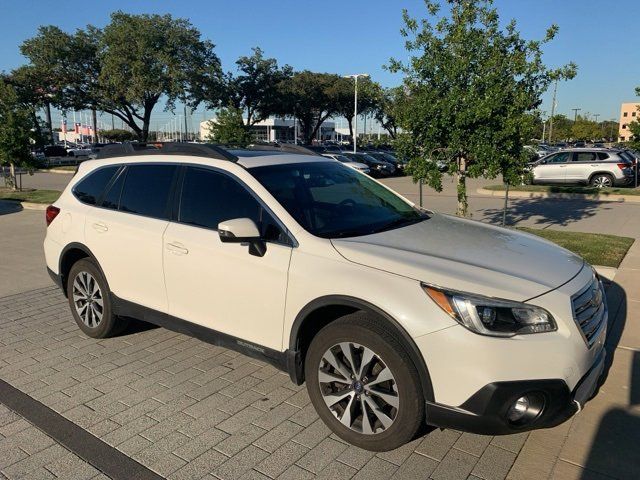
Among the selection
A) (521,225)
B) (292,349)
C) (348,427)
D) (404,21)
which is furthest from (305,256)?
(521,225)

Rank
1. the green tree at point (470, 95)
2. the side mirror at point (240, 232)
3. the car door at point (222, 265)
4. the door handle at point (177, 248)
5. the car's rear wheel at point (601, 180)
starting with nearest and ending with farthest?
the side mirror at point (240, 232), the car door at point (222, 265), the door handle at point (177, 248), the green tree at point (470, 95), the car's rear wheel at point (601, 180)

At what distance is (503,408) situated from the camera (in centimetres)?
257

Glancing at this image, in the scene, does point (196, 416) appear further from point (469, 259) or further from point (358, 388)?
point (469, 259)

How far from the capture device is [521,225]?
11367 mm

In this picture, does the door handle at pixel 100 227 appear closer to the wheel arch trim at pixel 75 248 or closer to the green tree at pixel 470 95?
the wheel arch trim at pixel 75 248

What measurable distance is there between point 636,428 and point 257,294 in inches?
98.8

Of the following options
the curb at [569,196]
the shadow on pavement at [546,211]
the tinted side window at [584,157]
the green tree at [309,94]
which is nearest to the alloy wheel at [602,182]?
the tinted side window at [584,157]

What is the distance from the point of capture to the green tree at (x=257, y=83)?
4962 centimetres

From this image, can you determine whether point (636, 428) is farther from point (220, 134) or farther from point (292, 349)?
point (220, 134)

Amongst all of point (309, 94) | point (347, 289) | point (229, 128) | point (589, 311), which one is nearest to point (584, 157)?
point (229, 128)

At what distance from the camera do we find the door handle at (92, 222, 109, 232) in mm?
4500

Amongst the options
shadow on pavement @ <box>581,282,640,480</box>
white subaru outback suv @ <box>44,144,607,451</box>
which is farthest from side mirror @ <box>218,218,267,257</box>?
shadow on pavement @ <box>581,282,640,480</box>

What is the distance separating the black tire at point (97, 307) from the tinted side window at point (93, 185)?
0.59 m

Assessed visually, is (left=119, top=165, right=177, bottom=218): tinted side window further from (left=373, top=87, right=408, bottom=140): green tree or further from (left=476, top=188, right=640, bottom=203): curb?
(left=476, top=188, right=640, bottom=203): curb
